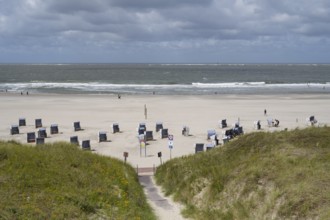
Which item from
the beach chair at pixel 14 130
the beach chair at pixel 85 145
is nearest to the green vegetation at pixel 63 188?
the beach chair at pixel 85 145

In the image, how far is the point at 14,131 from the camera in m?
30.1

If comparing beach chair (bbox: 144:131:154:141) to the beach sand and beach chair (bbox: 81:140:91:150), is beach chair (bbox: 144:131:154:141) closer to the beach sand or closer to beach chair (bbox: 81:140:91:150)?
the beach sand

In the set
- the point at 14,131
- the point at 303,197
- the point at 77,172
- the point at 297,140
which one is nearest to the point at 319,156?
the point at 297,140

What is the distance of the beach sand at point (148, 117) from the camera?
2591cm

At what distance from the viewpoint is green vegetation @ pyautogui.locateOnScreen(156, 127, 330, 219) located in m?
10.6

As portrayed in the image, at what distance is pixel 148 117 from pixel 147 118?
574 mm

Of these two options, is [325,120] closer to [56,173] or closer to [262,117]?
[262,117]

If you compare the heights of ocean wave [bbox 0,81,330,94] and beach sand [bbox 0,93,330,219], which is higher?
ocean wave [bbox 0,81,330,94]

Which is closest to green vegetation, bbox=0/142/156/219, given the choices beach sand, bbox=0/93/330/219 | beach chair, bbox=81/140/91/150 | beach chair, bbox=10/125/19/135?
beach sand, bbox=0/93/330/219

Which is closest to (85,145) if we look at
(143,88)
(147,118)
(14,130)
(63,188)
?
(14,130)

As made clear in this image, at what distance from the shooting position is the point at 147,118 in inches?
1487

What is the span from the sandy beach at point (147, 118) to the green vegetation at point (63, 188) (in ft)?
25.4

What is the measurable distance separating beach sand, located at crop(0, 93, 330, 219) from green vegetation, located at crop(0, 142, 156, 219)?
2043mm

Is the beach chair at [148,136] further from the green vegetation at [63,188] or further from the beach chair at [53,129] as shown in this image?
the green vegetation at [63,188]
